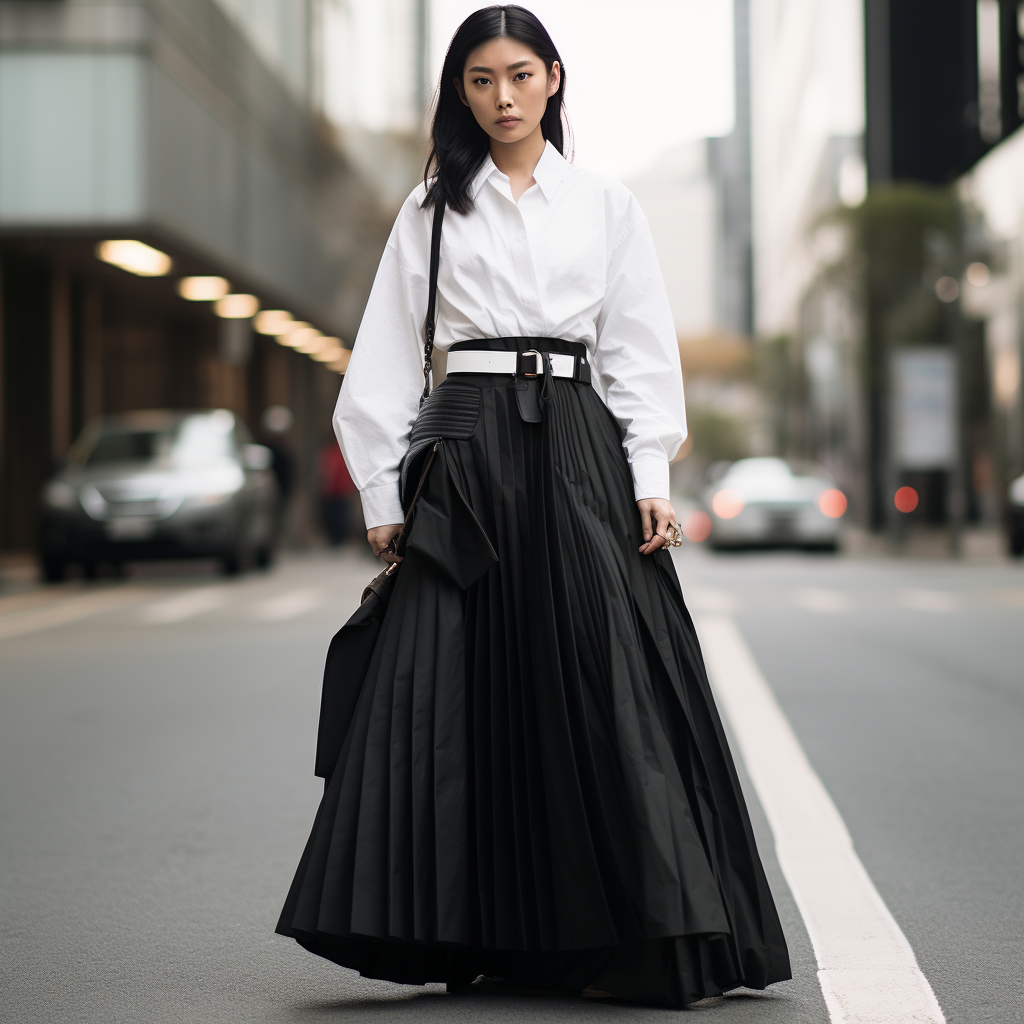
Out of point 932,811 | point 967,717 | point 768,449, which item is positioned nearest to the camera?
point 932,811

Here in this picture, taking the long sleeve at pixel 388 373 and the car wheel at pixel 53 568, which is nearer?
the long sleeve at pixel 388 373

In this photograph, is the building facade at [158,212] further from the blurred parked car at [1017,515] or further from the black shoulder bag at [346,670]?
the black shoulder bag at [346,670]

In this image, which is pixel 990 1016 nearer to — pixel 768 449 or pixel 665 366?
pixel 665 366

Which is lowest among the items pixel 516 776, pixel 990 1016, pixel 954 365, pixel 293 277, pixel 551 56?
pixel 990 1016

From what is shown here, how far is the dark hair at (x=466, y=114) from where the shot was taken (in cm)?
318

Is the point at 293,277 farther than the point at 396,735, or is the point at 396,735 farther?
the point at 293,277

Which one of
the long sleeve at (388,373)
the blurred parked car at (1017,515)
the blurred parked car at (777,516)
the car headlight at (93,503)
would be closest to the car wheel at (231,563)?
the car headlight at (93,503)

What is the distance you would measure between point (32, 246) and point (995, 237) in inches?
810

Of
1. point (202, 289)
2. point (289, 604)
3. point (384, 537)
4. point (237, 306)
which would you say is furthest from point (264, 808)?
point (237, 306)

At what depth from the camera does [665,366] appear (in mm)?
3215

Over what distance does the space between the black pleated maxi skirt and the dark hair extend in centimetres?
35

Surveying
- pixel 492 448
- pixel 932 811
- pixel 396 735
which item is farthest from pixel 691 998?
pixel 932 811

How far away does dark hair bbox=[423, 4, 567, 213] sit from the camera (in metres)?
3.18

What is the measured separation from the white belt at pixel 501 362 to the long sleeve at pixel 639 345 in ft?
0.38
